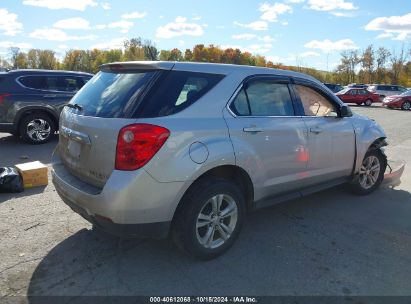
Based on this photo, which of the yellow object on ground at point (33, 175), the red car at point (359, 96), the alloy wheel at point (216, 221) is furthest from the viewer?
the red car at point (359, 96)

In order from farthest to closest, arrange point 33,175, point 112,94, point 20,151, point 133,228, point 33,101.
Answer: point 33,101
point 20,151
point 33,175
point 112,94
point 133,228

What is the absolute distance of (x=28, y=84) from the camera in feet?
31.8

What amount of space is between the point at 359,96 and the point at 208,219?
1287 inches

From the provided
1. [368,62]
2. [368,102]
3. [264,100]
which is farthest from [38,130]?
[368,62]

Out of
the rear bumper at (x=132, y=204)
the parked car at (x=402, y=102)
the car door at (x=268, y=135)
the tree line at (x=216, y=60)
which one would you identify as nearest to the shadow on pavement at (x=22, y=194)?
the rear bumper at (x=132, y=204)

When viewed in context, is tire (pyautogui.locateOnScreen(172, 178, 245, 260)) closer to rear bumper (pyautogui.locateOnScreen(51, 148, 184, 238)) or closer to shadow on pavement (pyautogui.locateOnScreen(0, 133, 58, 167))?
rear bumper (pyautogui.locateOnScreen(51, 148, 184, 238))

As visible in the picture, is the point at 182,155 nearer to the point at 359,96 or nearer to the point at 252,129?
the point at 252,129

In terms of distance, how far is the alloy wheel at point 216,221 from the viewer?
3627mm

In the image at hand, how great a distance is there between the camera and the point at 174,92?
342 centimetres

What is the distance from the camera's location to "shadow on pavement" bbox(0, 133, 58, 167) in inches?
312

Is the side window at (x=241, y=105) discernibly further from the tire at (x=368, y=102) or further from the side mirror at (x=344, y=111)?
the tire at (x=368, y=102)

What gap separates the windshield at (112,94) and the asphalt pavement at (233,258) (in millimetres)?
1356

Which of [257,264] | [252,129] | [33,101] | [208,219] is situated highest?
[33,101]

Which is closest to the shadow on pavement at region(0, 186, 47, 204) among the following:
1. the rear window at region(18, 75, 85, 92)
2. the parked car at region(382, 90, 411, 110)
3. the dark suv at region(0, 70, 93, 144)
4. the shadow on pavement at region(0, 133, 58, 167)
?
the shadow on pavement at region(0, 133, 58, 167)
